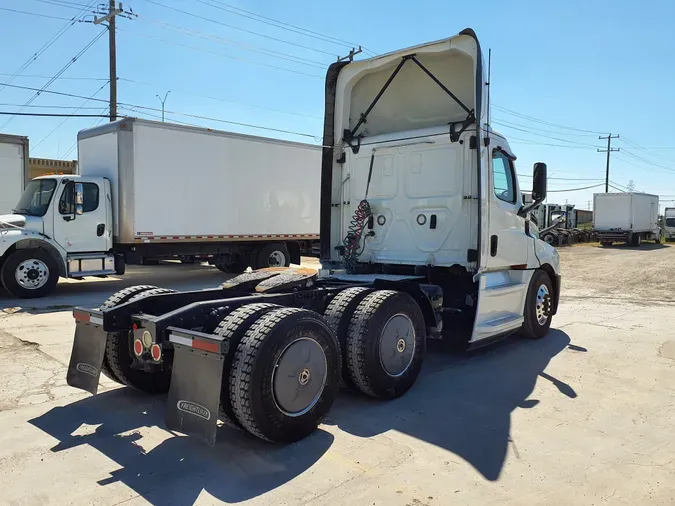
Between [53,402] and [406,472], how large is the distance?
10.7ft

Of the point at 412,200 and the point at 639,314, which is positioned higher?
the point at 412,200

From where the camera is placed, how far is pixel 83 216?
1177cm

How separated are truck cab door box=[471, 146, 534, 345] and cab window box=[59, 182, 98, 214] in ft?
29.2

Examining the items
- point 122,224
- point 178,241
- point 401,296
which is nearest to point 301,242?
point 178,241

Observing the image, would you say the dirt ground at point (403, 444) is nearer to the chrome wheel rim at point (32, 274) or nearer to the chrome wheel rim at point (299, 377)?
the chrome wheel rim at point (299, 377)

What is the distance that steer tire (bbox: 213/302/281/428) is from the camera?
12.7 feet

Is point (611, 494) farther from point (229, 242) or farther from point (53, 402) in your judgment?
point (229, 242)

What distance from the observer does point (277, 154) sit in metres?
14.8

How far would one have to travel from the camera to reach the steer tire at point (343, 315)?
494 cm

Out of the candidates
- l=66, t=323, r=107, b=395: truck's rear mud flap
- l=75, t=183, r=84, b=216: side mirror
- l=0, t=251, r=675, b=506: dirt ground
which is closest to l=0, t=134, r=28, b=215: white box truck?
l=75, t=183, r=84, b=216: side mirror

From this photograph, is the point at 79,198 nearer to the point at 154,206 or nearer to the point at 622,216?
the point at 154,206

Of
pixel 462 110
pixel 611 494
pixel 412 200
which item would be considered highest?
pixel 462 110

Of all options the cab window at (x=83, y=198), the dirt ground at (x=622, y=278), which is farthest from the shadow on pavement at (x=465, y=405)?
the cab window at (x=83, y=198)

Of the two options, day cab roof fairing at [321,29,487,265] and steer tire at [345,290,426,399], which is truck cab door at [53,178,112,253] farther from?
steer tire at [345,290,426,399]
